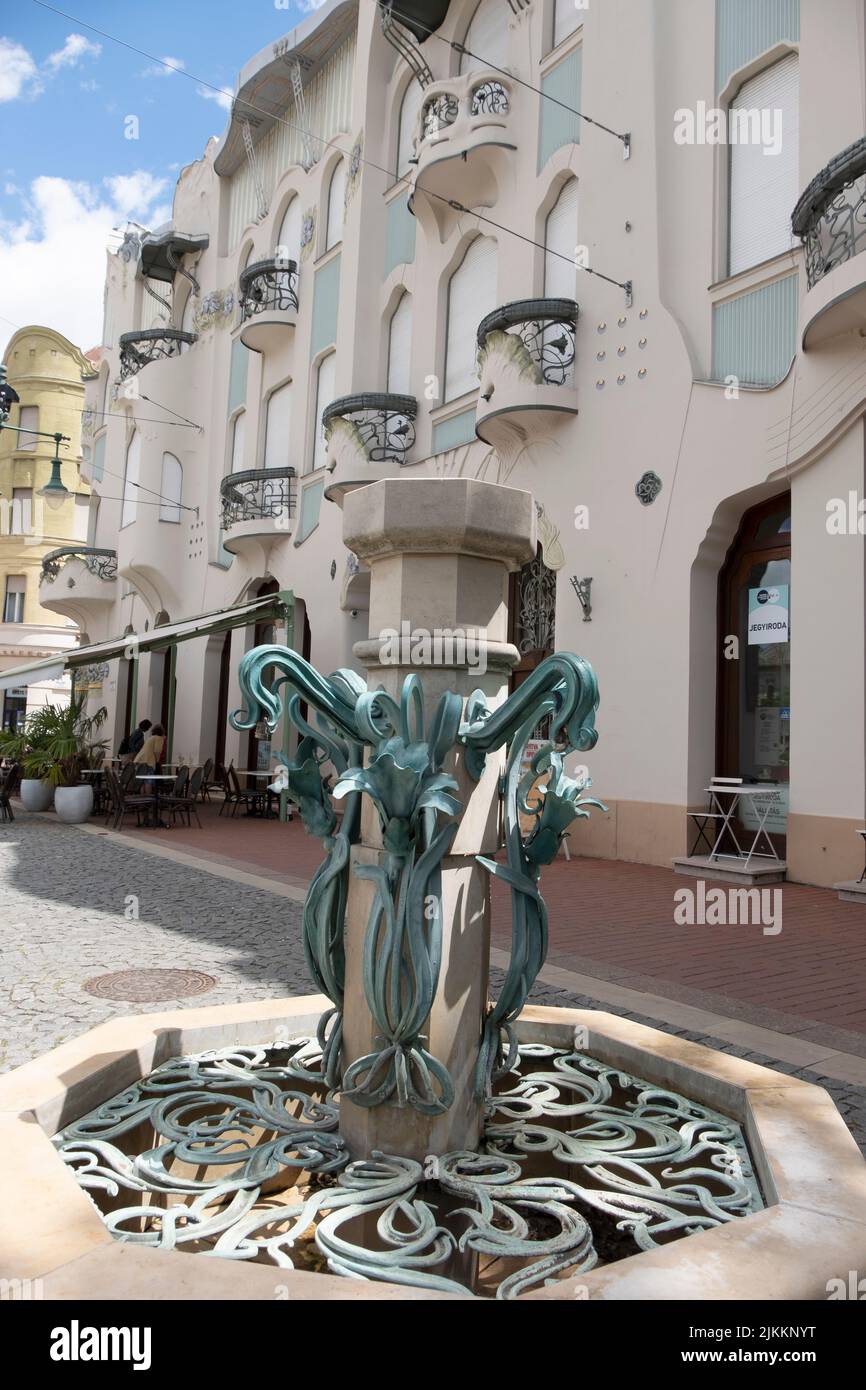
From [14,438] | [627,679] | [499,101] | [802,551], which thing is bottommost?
[627,679]

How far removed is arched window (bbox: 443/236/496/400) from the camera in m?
15.2

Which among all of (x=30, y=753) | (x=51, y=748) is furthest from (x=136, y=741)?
(x=51, y=748)

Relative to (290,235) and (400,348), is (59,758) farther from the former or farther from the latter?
(290,235)

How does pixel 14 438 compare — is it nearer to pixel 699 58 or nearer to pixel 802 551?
pixel 699 58

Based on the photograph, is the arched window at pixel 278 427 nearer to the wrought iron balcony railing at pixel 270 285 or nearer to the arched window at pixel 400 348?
the wrought iron balcony railing at pixel 270 285

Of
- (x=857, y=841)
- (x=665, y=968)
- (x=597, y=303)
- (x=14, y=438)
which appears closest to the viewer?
(x=665, y=968)

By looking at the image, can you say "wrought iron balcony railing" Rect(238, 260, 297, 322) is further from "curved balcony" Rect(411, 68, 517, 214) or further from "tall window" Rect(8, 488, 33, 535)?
"tall window" Rect(8, 488, 33, 535)

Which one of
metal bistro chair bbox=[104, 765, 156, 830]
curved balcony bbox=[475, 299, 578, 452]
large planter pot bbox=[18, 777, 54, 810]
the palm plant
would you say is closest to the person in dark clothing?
large planter pot bbox=[18, 777, 54, 810]

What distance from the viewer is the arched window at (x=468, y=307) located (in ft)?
49.8

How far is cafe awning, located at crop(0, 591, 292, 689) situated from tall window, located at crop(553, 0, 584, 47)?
29.5 ft

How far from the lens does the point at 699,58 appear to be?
1174cm

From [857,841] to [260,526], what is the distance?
1341 centimetres
